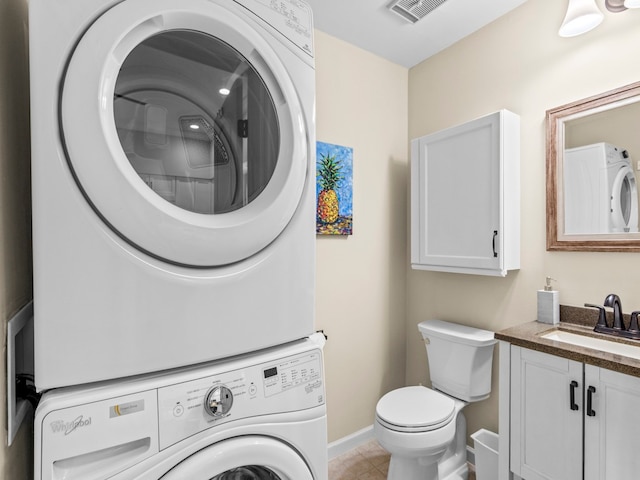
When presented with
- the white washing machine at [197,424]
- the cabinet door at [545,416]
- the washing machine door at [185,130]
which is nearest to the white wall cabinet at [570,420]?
the cabinet door at [545,416]

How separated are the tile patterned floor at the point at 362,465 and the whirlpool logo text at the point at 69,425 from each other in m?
1.72

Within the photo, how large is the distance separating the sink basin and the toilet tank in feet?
1.11

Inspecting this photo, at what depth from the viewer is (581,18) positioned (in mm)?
1473

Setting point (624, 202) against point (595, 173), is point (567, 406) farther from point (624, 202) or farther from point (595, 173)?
point (595, 173)

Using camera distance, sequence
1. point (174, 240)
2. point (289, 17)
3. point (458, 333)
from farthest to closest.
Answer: point (458, 333)
point (289, 17)
point (174, 240)

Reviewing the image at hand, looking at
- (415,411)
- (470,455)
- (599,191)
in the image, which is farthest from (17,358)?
(470,455)

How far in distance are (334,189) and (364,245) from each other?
45 centimetres

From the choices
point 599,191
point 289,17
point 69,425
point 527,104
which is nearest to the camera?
point 69,425

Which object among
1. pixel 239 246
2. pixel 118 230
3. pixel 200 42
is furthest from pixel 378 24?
pixel 118 230

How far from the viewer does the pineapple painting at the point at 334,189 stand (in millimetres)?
2090

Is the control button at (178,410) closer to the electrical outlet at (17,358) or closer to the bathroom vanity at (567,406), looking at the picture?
the electrical outlet at (17,358)

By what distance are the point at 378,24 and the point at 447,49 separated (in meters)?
0.55

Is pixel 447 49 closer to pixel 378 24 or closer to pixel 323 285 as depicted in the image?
pixel 378 24

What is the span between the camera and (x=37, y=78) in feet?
2.15
